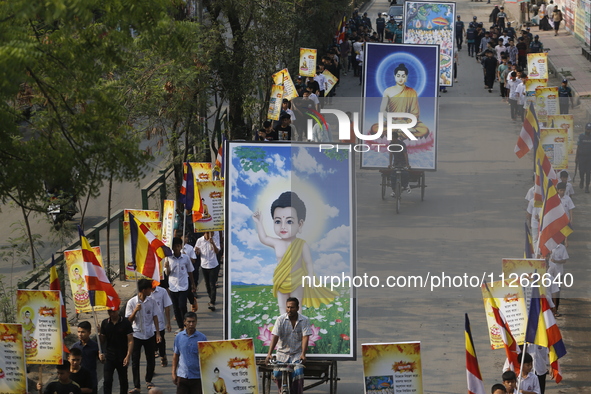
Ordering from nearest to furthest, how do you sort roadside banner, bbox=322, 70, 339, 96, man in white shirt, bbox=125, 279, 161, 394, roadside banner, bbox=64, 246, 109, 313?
man in white shirt, bbox=125, 279, 161, 394
roadside banner, bbox=64, 246, 109, 313
roadside banner, bbox=322, 70, 339, 96

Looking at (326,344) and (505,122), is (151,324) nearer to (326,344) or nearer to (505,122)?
(326,344)

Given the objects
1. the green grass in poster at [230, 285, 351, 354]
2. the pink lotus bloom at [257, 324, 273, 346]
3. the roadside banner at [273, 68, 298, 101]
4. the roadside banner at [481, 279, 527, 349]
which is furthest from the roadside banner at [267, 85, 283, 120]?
the roadside banner at [481, 279, 527, 349]

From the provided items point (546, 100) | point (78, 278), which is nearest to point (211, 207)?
point (78, 278)

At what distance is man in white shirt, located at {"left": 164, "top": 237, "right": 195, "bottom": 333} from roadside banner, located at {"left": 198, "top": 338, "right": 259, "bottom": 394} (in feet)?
11.6

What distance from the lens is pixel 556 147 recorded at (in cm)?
1844

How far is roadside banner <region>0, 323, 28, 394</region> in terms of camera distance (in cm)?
1074

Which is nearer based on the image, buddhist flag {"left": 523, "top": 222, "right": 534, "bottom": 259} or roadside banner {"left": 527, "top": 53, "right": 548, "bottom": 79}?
buddhist flag {"left": 523, "top": 222, "right": 534, "bottom": 259}

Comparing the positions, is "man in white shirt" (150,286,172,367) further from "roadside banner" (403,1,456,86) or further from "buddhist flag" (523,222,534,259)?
"roadside banner" (403,1,456,86)

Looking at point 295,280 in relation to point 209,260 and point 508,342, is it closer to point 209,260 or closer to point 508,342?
point 508,342

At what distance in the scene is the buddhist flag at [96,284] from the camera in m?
12.1

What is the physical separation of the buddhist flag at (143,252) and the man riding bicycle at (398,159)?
18.9 ft

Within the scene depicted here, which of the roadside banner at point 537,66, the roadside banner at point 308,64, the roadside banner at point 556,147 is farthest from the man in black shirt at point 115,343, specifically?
the roadside banner at point 537,66

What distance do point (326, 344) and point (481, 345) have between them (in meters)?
3.15

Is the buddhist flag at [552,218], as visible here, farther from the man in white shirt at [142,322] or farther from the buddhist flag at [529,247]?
the man in white shirt at [142,322]
